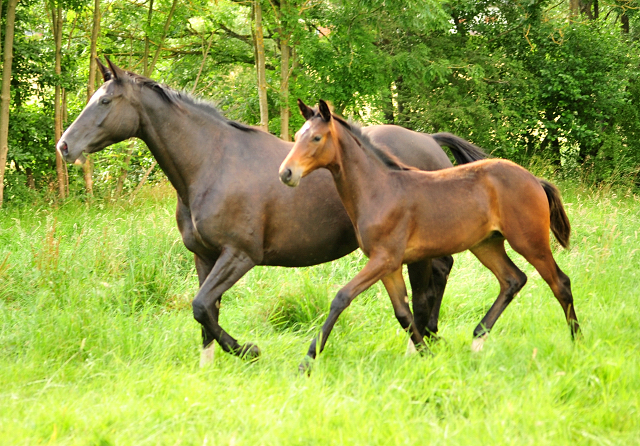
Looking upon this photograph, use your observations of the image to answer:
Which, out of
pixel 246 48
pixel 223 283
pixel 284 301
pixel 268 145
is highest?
pixel 246 48

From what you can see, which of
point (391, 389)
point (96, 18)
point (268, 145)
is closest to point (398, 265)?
point (391, 389)

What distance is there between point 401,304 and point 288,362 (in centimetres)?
91

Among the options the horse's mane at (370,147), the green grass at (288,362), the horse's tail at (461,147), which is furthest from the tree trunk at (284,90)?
the horse's mane at (370,147)

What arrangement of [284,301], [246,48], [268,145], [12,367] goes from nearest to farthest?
[12,367]
[268,145]
[284,301]
[246,48]

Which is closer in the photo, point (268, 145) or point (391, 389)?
point (391, 389)

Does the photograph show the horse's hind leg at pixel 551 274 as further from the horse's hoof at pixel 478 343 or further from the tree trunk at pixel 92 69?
the tree trunk at pixel 92 69

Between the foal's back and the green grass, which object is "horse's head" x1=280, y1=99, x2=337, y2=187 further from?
the green grass

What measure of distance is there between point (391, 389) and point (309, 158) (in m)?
1.53

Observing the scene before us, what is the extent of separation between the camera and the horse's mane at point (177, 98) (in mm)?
4375

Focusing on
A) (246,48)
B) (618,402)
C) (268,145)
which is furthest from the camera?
(246,48)

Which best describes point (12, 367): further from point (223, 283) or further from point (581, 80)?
point (581, 80)

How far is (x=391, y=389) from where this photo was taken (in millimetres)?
3682

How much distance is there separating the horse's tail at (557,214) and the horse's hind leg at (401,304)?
1.34 metres

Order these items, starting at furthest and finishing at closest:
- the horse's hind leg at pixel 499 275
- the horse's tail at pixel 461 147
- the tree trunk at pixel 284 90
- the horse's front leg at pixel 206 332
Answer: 1. the tree trunk at pixel 284 90
2. the horse's tail at pixel 461 147
3. the horse's hind leg at pixel 499 275
4. the horse's front leg at pixel 206 332
